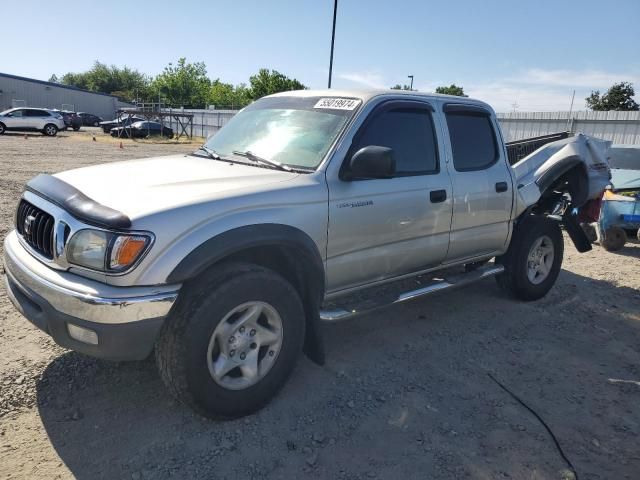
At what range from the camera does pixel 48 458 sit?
2.59 metres

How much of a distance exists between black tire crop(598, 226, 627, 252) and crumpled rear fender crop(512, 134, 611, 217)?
254 cm

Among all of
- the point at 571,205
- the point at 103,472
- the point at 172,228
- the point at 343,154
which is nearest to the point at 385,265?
the point at 343,154

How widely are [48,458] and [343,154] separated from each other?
2499 mm

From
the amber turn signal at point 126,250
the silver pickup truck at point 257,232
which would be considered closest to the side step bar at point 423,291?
the silver pickup truck at point 257,232

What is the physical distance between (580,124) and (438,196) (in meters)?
14.5

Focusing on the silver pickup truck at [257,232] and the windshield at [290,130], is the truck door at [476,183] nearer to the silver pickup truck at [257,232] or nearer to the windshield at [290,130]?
the silver pickup truck at [257,232]

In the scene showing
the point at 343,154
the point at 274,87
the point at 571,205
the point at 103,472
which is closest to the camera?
the point at 103,472

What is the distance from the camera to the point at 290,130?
146 inches

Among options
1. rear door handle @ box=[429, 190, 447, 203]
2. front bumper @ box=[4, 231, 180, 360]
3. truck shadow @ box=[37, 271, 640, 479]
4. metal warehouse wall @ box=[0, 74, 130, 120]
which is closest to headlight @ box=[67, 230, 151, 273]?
front bumper @ box=[4, 231, 180, 360]

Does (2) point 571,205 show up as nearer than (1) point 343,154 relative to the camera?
No

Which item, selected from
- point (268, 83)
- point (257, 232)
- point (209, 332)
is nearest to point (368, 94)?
point (257, 232)

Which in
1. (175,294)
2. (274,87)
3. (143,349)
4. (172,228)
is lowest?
(143,349)

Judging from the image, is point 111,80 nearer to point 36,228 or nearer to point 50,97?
point 50,97

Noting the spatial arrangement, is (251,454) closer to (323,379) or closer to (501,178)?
(323,379)
